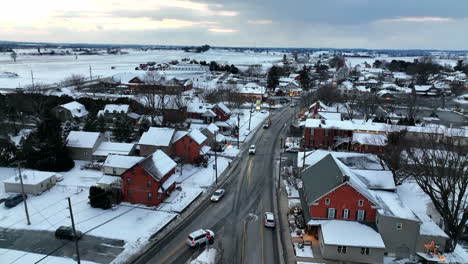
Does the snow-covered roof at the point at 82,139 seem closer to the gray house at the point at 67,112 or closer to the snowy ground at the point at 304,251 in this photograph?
the gray house at the point at 67,112

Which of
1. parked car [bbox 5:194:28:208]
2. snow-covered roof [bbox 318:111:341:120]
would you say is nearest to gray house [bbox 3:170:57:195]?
parked car [bbox 5:194:28:208]

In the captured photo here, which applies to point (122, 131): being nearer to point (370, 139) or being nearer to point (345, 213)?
point (345, 213)

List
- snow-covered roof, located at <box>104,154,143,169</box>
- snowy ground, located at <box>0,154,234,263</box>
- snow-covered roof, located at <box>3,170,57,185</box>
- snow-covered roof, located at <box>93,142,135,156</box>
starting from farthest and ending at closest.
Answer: snow-covered roof, located at <box>93,142,135,156</box> → snow-covered roof, located at <box>104,154,143,169</box> → snow-covered roof, located at <box>3,170,57,185</box> → snowy ground, located at <box>0,154,234,263</box>

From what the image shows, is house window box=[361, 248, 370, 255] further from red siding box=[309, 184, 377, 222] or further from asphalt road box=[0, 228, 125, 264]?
asphalt road box=[0, 228, 125, 264]

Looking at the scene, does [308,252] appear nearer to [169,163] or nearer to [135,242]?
[135,242]

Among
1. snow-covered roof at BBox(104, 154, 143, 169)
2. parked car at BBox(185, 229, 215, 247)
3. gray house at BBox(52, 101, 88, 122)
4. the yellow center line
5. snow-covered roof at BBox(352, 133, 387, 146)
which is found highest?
gray house at BBox(52, 101, 88, 122)

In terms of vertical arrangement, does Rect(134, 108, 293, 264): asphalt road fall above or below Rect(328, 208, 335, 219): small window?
below

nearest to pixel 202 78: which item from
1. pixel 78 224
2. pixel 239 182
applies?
pixel 239 182
